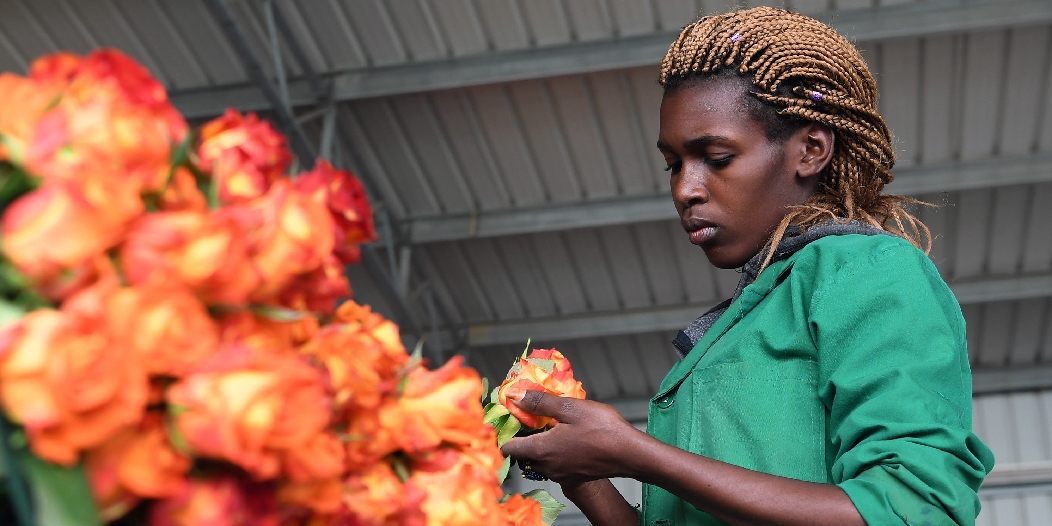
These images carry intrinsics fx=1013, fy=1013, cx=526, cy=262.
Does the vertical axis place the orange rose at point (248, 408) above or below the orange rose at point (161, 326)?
below

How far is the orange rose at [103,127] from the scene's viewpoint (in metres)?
0.43

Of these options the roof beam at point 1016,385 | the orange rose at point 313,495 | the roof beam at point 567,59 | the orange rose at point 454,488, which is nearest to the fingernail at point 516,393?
the orange rose at point 454,488

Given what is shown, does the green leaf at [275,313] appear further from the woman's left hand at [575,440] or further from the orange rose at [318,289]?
the woman's left hand at [575,440]

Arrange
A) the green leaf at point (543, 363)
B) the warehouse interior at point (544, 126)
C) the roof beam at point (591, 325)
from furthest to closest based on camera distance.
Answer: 1. the roof beam at point (591, 325)
2. the warehouse interior at point (544, 126)
3. the green leaf at point (543, 363)

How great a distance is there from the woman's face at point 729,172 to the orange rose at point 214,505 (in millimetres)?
862

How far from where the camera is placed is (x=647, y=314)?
781 centimetres

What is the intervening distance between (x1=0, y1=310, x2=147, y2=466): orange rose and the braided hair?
93 cm

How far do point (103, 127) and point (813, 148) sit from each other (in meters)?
0.99

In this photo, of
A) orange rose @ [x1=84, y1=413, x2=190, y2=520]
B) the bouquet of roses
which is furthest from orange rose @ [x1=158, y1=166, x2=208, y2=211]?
orange rose @ [x1=84, y1=413, x2=190, y2=520]

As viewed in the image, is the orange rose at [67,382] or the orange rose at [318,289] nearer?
the orange rose at [67,382]

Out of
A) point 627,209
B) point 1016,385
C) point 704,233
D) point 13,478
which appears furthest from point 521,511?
point 1016,385

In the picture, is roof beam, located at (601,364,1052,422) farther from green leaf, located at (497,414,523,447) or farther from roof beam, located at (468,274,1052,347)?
green leaf, located at (497,414,523,447)

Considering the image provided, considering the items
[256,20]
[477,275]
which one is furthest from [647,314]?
[256,20]

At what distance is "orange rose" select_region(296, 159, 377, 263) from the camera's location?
19.9 inches
